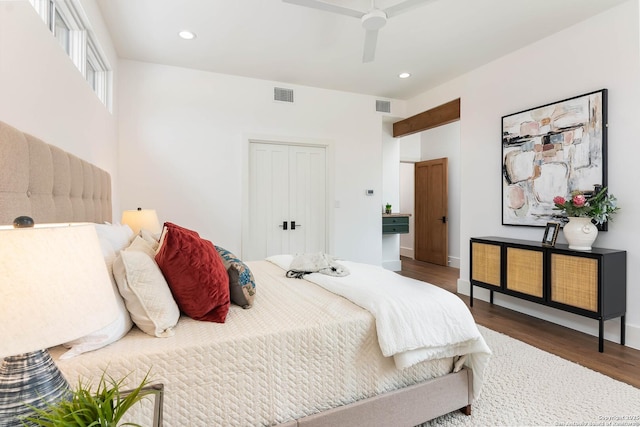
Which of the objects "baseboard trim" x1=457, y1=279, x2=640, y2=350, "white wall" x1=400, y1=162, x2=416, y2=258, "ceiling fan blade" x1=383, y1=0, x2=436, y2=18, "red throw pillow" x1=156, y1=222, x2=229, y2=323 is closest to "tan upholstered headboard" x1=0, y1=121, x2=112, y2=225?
"red throw pillow" x1=156, y1=222, x2=229, y2=323

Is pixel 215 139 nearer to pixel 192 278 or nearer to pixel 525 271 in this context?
pixel 192 278

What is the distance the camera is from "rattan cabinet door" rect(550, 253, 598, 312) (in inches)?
101

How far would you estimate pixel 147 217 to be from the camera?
9.74ft

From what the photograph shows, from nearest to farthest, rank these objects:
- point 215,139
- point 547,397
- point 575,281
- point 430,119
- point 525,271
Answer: point 547,397, point 575,281, point 525,271, point 215,139, point 430,119

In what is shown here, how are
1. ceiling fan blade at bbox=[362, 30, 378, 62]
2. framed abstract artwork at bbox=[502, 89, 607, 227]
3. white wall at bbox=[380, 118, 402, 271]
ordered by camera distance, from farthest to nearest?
white wall at bbox=[380, 118, 402, 271] < framed abstract artwork at bbox=[502, 89, 607, 227] < ceiling fan blade at bbox=[362, 30, 378, 62]

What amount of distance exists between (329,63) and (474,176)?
2196mm

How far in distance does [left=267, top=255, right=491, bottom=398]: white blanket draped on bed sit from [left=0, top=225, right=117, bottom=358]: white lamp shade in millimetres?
1146

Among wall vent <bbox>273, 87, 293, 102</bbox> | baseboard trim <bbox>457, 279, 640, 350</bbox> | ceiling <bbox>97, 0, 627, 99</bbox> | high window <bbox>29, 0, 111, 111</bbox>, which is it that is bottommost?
baseboard trim <bbox>457, 279, 640, 350</bbox>

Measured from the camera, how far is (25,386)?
0.71 m

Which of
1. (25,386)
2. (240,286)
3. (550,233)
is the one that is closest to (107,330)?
(25,386)

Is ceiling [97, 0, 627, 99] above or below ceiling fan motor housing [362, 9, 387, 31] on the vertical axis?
above

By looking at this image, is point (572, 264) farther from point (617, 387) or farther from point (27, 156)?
point (27, 156)

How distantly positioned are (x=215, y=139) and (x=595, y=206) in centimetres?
388

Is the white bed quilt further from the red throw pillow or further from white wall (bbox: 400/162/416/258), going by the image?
white wall (bbox: 400/162/416/258)
